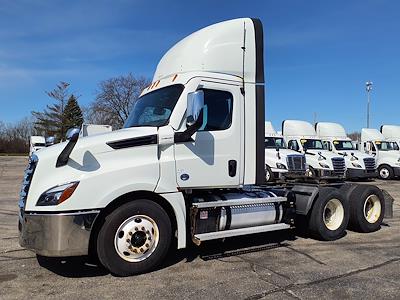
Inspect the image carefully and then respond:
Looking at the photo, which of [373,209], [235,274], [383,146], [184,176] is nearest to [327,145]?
[383,146]

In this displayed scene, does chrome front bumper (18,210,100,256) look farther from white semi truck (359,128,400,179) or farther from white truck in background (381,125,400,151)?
white truck in background (381,125,400,151)

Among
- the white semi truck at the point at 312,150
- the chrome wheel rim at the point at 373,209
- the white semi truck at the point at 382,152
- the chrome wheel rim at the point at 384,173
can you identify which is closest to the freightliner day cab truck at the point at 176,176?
the chrome wheel rim at the point at 373,209

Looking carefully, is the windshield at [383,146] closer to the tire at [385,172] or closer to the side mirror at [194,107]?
the tire at [385,172]

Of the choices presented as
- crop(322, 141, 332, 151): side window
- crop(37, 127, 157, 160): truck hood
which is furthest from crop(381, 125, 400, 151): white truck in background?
crop(37, 127, 157, 160): truck hood

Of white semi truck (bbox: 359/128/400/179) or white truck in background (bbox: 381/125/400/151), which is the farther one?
white truck in background (bbox: 381/125/400/151)

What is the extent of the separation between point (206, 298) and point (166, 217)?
53.8 inches

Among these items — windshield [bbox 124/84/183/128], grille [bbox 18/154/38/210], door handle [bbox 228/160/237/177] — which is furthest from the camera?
door handle [bbox 228/160/237/177]

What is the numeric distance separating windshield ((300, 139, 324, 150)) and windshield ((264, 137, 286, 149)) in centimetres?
150

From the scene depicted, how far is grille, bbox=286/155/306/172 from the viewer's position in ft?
63.0

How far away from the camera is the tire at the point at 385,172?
25.1 meters

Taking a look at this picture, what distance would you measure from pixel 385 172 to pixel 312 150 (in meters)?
6.36

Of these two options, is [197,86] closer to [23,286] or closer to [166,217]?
[166,217]

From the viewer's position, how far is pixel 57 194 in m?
5.27

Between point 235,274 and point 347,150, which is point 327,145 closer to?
point 347,150
